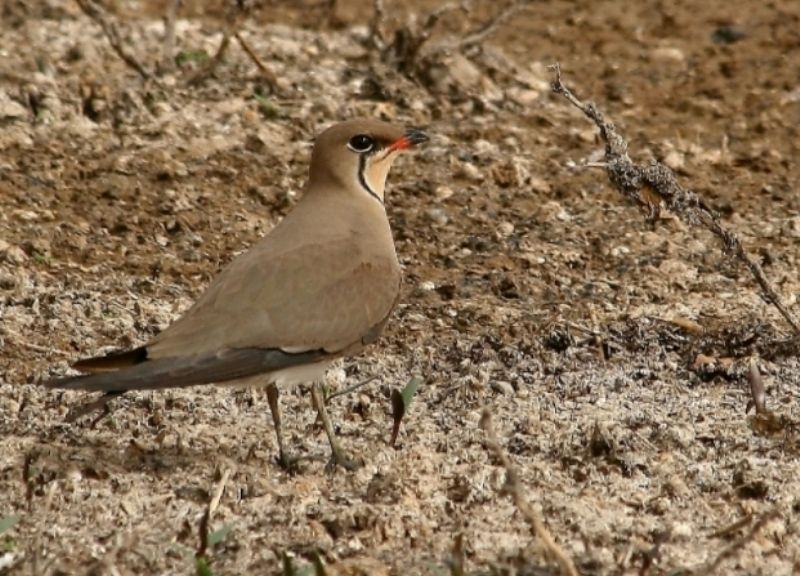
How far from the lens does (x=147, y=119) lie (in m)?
7.59

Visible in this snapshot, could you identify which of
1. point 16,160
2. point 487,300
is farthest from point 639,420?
point 16,160

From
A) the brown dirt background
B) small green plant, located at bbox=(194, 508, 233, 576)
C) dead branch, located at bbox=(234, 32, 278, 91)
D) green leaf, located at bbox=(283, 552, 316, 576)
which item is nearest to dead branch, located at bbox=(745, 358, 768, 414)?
the brown dirt background

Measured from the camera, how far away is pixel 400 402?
16.3 ft

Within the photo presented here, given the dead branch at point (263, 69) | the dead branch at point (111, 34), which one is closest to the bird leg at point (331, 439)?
the dead branch at point (111, 34)

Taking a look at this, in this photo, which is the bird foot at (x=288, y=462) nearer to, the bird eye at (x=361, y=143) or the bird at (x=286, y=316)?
the bird at (x=286, y=316)

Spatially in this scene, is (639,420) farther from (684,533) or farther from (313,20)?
→ (313,20)

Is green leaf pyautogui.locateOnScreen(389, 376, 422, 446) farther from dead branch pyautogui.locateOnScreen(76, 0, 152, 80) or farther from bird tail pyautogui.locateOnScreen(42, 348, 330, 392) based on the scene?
dead branch pyautogui.locateOnScreen(76, 0, 152, 80)

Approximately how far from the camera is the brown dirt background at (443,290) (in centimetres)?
464

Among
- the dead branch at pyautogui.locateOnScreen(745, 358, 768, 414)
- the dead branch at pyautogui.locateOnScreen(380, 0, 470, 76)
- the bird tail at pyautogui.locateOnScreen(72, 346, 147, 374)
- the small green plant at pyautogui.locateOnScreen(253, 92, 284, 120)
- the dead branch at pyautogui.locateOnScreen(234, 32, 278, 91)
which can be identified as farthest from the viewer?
the dead branch at pyautogui.locateOnScreen(380, 0, 470, 76)

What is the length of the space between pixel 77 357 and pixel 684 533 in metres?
2.08

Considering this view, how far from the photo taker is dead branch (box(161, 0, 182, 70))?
7898 mm

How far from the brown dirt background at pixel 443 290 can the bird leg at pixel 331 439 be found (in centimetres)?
5

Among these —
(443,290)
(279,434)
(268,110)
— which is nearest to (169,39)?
(268,110)

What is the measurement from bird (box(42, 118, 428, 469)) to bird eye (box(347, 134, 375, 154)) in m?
0.17
